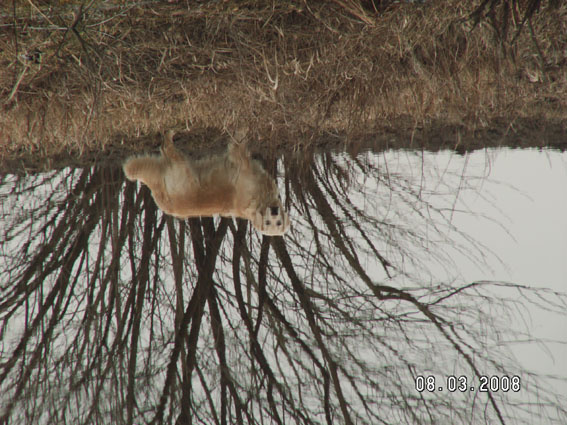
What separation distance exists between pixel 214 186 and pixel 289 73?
3.84 ft

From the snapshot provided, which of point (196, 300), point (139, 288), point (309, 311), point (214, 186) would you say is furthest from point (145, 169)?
point (309, 311)

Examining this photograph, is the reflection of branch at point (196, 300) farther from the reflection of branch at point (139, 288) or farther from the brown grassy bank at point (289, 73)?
the brown grassy bank at point (289, 73)

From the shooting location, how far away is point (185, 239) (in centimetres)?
420

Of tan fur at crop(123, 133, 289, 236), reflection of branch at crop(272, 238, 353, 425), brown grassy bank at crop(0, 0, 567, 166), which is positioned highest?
brown grassy bank at crop(0, 0, 567, 166)

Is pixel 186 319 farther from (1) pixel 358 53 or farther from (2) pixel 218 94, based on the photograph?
(1) pixel 358 53

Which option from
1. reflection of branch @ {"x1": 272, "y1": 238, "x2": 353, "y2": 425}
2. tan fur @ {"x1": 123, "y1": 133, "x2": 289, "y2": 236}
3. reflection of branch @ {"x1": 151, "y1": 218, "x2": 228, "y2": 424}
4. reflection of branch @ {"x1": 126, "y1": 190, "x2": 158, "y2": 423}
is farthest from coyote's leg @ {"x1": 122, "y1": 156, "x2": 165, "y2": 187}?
reflection of branch @ {"x1": 272, "y1": 238, "x2": 353, "y2": 425}

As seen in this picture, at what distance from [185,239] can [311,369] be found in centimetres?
148

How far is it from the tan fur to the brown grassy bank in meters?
0.34

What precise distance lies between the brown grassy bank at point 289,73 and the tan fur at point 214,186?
339 mm

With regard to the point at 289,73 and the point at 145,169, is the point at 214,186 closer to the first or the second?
the point at 145,169

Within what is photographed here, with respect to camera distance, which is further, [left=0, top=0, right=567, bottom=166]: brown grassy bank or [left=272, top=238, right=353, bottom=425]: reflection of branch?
[left=0, top=0, right=567, bottom=166]: brown grassy bank

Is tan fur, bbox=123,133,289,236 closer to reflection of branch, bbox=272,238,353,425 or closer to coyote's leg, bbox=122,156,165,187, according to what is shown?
coyote's leg, bbox=122,156,165,187

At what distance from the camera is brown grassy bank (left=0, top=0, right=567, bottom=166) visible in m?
3.94

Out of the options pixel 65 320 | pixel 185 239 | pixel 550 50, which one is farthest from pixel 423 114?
pixel 65 320
